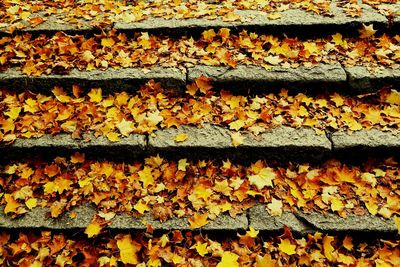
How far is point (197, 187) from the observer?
2.77m

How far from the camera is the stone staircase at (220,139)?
2604 millimetres

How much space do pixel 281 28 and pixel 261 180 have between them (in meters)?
1.71

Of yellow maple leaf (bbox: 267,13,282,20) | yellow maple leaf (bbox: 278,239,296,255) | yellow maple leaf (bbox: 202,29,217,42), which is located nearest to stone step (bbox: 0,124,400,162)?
yellow maple leaf (bbox: 278,239,296,255)

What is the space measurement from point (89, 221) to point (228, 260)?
1103 mm

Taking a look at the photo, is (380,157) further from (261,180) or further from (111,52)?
(111,52)

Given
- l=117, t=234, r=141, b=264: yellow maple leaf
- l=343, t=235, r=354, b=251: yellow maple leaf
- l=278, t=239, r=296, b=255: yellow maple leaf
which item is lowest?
l=117, t=234, r=141, b=264: yellow maple leaf

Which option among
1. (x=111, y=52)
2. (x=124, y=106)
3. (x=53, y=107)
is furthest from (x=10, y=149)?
(x=111, y=52)

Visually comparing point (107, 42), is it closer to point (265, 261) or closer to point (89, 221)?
point (89, 221)

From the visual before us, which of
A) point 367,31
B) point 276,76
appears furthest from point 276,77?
point 367,31

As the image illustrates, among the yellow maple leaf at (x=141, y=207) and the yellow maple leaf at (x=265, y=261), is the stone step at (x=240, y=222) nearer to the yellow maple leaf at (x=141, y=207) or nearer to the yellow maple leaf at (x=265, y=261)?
the yellow maple leaf at (x=141, y=207)

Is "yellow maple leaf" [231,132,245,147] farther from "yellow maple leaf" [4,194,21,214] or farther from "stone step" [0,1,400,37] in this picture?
"yellow maple leaf" [4,194,21,214]

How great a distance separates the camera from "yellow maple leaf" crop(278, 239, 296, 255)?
2.50 meters

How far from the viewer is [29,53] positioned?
3557 millimetres

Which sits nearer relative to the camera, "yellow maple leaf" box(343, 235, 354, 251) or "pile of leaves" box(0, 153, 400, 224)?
"yellow maple leaf" box(343, 235, 354, 251)
